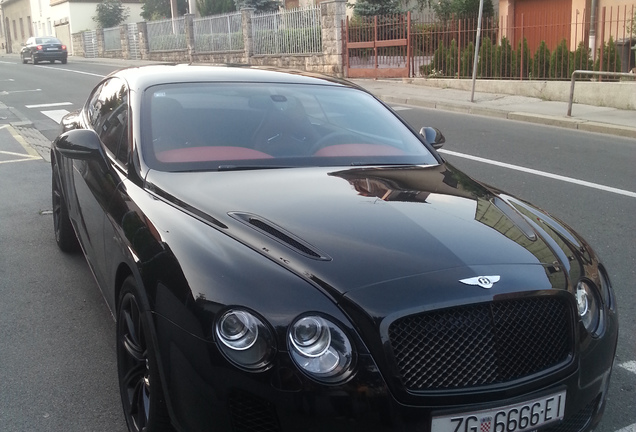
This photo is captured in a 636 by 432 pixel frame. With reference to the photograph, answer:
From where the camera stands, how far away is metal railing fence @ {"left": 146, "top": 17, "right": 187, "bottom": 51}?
1395 inches

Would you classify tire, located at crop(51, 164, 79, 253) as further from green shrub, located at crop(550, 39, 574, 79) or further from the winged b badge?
green shrub, located at crop(550, 39, 574, 79)

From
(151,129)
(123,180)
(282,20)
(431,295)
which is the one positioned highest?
(282,20)

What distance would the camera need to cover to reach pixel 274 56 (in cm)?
2688

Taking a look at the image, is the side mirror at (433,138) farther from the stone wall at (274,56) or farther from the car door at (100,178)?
the stone wall at (274,56)

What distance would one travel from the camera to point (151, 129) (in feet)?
12.2

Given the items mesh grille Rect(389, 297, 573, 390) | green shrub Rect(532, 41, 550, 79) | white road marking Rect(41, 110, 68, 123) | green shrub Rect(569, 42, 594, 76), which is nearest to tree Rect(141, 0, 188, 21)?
white road marking Rect(41, 110, 68, 123)

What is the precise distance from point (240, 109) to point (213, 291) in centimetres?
187

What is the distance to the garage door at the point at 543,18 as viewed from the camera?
761 inches

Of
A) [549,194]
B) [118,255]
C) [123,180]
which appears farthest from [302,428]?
[549,194]

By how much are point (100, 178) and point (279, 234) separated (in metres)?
1.61

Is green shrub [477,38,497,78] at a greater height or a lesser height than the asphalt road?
greater

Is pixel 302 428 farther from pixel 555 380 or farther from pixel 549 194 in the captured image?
pixel 549 194

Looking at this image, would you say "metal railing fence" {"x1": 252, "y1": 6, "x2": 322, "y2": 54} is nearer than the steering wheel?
No

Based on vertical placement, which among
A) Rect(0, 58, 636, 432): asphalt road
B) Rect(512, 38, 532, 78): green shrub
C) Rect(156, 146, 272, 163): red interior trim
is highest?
Rect(512, 38, 532, 78): green shrub
